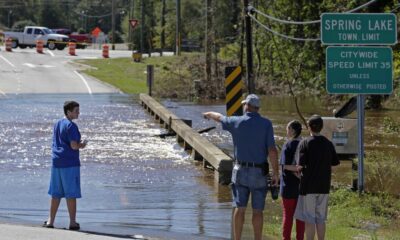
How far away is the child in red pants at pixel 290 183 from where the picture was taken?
9477 mm

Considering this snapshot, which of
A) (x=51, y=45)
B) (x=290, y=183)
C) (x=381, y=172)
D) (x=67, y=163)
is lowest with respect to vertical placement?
(x=381, y=172)

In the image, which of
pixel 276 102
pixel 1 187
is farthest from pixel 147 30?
pixel 1 187

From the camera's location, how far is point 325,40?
12789mm

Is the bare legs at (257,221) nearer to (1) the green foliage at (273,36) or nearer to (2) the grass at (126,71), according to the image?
(1) the green foliage at (273,36)

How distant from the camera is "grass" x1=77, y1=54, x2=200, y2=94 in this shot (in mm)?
41231

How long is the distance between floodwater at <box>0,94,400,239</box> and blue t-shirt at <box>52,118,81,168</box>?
871mm

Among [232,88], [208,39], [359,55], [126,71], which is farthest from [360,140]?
[126,71]

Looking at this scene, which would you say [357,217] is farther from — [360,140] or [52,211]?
[52,211]

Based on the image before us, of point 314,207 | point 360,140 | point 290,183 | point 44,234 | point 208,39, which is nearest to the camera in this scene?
point 314,207

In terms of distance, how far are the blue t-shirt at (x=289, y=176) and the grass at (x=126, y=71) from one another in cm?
→ 2914

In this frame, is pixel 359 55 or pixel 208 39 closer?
pixel 359 55

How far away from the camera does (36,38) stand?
71.9m

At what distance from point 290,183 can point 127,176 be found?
6524 mm

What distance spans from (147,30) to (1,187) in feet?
231
